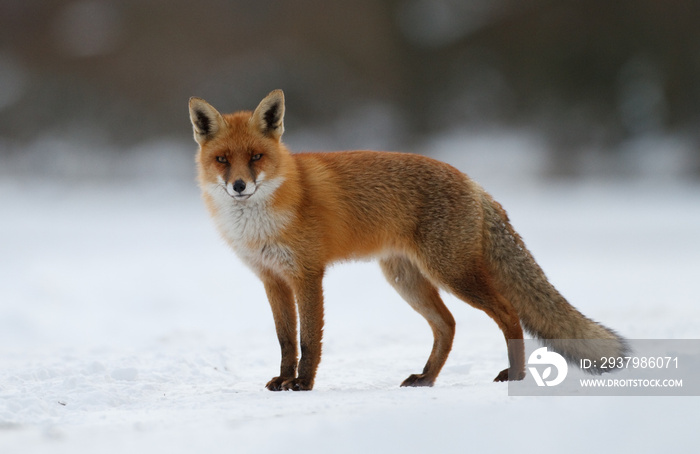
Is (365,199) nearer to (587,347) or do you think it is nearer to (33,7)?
(587,347)

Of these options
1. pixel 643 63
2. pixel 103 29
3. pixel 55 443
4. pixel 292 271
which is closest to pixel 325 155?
pixel 292 271

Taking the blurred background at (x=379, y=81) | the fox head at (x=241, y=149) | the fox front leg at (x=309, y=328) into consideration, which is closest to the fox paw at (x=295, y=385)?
the fox front leg at (x=309, y=328)

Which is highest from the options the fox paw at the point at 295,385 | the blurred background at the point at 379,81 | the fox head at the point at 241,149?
the blurred background at the point at 379,81

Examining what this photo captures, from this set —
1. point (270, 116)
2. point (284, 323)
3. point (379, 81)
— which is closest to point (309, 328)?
point (284, 323)

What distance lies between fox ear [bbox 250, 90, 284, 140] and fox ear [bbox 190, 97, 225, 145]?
179mm

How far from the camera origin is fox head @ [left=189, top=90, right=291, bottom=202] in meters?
3.55

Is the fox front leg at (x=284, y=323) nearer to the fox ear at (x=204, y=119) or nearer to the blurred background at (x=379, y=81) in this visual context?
the fox ear at (x=204, y=119)

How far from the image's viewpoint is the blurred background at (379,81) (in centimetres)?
2391

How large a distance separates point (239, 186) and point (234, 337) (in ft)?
8.81

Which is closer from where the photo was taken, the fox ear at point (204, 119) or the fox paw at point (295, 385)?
the fox paw at point (295, 385)

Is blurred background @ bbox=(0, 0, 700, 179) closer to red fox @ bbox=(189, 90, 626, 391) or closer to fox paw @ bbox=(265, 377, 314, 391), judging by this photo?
red fox @ bbox=(189, 90, 626, 391)

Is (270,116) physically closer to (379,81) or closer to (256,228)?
(256,228)

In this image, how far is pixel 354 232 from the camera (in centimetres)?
390

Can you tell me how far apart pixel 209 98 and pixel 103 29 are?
9.00m
